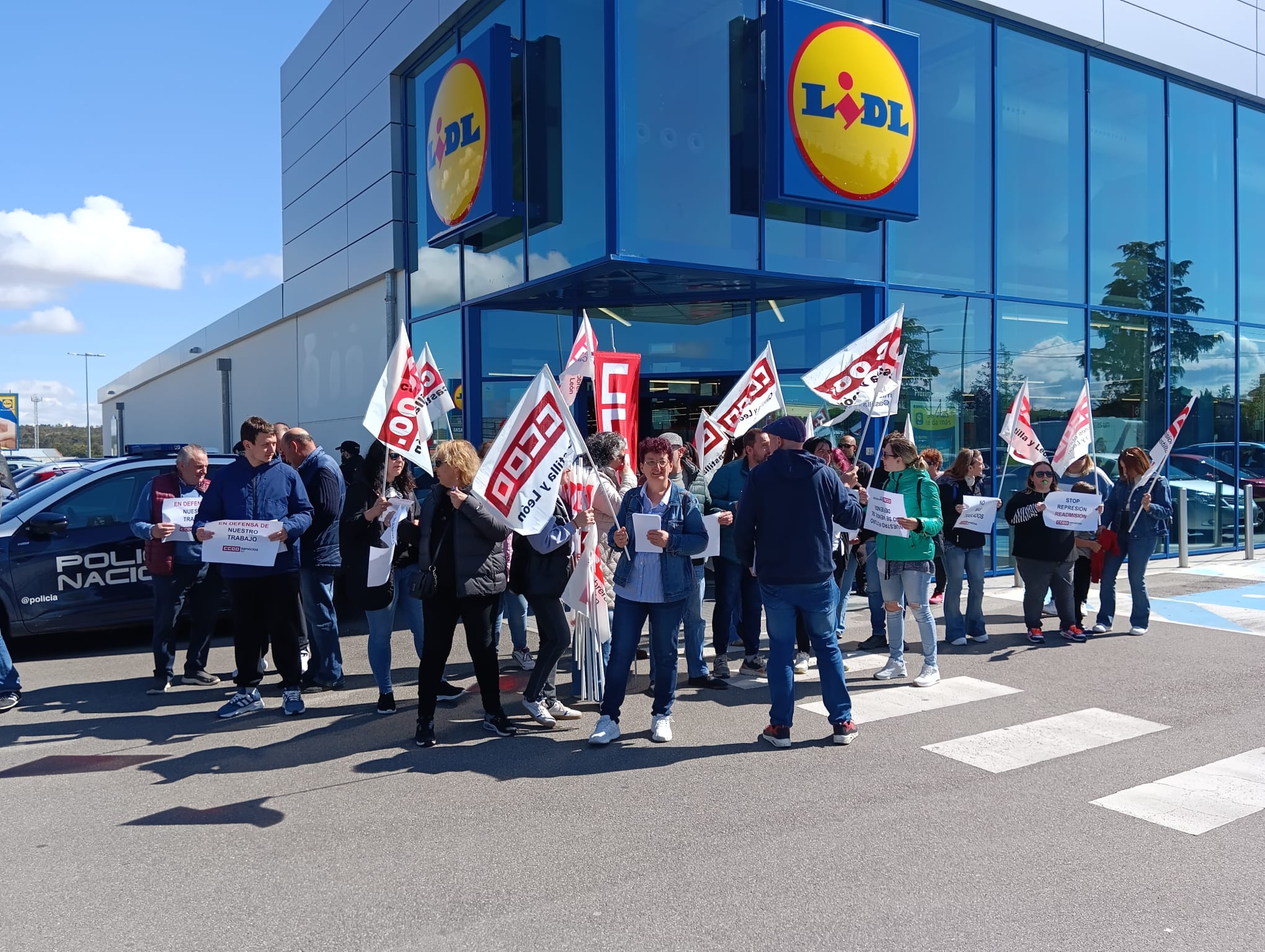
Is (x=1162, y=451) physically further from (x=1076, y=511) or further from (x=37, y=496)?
(x=37, y=496)

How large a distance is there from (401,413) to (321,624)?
1703 millimetres

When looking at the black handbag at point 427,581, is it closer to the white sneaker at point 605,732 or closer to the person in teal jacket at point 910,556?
the white sneaker at point 605,732

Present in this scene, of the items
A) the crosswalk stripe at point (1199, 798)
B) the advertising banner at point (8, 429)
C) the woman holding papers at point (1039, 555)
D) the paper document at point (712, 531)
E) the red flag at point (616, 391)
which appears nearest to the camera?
the crosswalk stripe at point (1199, 798)

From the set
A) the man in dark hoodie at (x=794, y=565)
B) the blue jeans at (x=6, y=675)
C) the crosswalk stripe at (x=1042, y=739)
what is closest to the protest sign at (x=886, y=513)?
the man in dark hoodie at (x=794, y=565)

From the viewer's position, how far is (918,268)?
12.7 metres

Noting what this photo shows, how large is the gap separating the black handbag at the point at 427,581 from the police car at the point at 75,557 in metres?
3.05

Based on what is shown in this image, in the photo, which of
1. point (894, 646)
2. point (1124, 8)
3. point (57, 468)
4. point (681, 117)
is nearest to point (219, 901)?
point (894, 646)

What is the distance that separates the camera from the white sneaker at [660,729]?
18.8ft

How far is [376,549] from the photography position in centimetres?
621

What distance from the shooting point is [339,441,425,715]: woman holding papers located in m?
6.29

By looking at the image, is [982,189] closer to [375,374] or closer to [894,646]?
[894,646]

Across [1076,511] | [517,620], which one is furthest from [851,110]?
[517,620]

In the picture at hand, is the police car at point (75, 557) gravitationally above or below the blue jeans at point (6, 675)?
above

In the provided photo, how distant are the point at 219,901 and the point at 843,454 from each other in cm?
604
